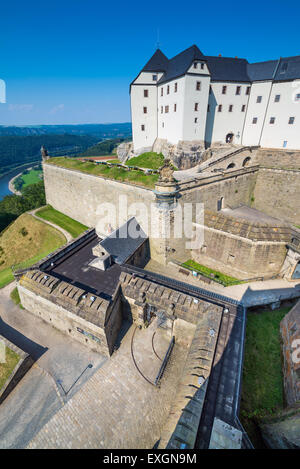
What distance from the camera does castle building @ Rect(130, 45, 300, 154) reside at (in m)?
28.6

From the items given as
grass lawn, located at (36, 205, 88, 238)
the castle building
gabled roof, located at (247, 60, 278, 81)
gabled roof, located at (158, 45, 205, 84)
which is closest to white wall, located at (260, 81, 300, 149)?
the castle building

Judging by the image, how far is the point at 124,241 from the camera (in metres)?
20.6

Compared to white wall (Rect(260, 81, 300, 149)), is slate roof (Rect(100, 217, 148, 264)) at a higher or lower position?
lower

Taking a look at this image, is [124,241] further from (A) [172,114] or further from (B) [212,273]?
(A) [172,114]

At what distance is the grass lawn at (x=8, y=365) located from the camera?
1384 cm

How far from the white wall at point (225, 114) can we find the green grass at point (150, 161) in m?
8.65

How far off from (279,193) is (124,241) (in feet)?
77.8

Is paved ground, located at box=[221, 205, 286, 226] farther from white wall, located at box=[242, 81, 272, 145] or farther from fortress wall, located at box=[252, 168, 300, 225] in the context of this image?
white wall, located at box=[242, 81, 272, 145]

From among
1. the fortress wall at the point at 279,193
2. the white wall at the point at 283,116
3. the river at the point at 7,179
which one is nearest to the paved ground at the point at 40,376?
the fortress wall at the point at 279,193

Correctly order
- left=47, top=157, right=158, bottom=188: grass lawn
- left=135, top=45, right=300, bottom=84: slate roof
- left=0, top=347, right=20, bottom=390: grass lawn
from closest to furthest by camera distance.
Result: left=0, top=347, right=20, bottom=390: grass lawn → left=47, top=157, right=158, bottom=188: grass lawn → left=135, top=45, right=300, bottom=84: slate roof

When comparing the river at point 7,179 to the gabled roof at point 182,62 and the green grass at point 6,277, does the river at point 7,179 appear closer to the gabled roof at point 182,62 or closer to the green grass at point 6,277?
the green grass at point 6,277

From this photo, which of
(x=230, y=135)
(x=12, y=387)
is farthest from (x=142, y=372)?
(x=230, y=135)

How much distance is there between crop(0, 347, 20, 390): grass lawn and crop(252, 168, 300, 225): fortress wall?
34105mm
